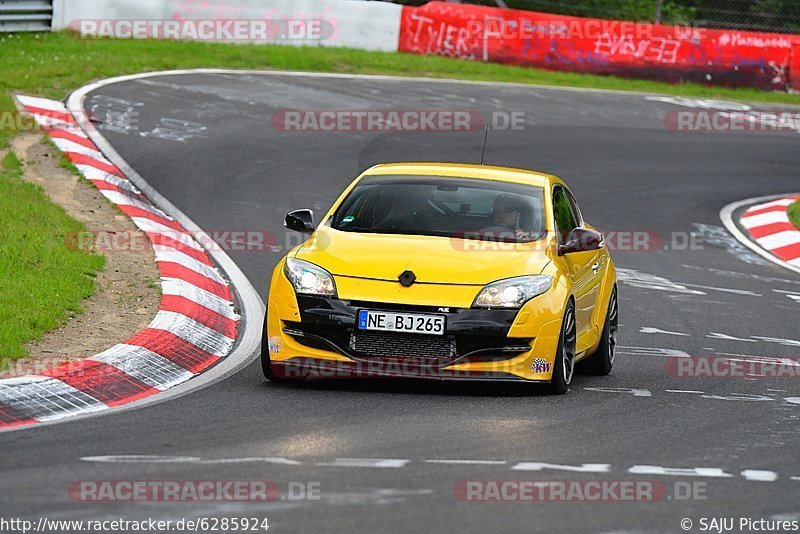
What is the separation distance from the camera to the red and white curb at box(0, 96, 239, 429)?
7789 millimetres

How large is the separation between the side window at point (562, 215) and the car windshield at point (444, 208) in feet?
0.51

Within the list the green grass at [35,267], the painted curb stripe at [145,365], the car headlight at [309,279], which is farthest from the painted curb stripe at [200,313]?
the car headlight at [309,279]

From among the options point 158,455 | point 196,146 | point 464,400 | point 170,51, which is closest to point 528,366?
point 464,400

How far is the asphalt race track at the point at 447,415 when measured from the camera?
6.02m

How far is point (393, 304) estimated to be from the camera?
8.62 m

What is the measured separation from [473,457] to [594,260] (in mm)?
3723

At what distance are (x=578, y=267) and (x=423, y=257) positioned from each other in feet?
4.53

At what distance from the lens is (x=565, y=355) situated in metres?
9.19

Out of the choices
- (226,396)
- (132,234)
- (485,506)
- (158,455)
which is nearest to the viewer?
(485,506)

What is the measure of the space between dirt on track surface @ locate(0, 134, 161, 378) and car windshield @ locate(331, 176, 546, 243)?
1.67 meters

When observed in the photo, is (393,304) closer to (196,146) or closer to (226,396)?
(226,396)

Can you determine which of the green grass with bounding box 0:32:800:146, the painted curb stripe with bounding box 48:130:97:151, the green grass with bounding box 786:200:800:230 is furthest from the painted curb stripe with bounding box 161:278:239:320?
the green grass with bounding box 786:200:800:230

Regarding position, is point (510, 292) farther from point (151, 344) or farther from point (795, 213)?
point (795, 213)

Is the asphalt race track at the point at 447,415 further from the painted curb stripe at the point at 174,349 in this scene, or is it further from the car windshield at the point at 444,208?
the car windshield at the point at 444,208
